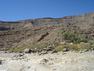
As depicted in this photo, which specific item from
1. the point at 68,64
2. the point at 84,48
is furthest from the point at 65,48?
the point at 68,64

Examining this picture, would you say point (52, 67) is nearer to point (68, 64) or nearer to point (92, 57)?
point (68, 64)

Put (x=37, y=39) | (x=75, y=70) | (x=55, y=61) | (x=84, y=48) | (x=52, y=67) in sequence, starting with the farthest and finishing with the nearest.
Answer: (x=37, y=39)
(x=84, y=48)
(x=55, y=61)
(x=52, y=67)
(x=75, y=70)

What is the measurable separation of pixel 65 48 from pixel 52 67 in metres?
7.43

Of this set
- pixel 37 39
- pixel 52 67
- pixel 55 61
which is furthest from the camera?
pixel 37 39

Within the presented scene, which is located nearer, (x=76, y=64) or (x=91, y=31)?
(x=76, y=64)

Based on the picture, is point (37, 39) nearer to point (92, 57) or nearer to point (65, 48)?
point (65, 48)

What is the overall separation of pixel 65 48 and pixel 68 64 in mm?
6988

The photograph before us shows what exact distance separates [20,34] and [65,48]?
65.9 ft

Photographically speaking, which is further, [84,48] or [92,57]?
[84,48]

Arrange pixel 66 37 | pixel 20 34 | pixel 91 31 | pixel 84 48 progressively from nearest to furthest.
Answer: pixel 84 48
pixel 66 37
pixel 91 31
pixel 20 34

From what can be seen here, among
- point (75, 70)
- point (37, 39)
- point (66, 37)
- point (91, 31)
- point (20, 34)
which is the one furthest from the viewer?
point (20, 34)

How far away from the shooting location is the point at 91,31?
35969mm

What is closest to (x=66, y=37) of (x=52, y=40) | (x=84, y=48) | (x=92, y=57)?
(x=52, y=40)

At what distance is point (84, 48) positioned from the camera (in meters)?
22.4
